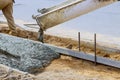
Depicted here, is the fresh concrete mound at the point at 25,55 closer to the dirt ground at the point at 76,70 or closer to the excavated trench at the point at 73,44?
the dirt ground at the point at 76,70

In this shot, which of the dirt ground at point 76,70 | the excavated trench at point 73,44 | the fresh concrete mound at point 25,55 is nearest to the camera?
the dirt ground at point 76,70

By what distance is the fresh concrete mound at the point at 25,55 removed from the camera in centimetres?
562

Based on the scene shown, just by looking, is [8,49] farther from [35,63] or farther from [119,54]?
[119,54]

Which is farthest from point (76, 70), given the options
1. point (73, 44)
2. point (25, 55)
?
point (73, 44)

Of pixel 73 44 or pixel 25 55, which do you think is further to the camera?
pixel 73 44

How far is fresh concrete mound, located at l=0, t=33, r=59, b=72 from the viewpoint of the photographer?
5.62 metres

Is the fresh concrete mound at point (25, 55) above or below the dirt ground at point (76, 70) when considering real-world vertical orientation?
above

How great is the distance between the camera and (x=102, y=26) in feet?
28.3

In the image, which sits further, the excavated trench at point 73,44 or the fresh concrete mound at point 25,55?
the excavated trench at point 73,44

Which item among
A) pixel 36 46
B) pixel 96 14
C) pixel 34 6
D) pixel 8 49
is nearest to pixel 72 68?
pixel 36 46

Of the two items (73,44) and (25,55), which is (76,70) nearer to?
(25,55)

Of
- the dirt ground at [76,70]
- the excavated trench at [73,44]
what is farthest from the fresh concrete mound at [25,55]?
the excavated trench at [73,44]

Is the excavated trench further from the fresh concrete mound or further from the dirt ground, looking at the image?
the fresh concrete mound

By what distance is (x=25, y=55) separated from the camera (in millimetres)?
5875
